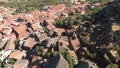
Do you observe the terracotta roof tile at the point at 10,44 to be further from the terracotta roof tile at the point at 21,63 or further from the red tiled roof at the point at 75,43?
the red tiled roof at the point at 75,43

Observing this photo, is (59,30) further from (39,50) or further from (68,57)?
(68,57)

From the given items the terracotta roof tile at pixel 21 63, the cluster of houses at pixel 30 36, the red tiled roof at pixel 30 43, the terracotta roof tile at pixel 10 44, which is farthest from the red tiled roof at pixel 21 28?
the terracotta roof tile at pixel 21 63

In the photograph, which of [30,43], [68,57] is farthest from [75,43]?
[30,43]

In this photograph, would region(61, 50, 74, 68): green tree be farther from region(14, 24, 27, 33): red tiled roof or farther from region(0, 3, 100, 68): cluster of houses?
region(14, 24, 27, 33): red tiled roof

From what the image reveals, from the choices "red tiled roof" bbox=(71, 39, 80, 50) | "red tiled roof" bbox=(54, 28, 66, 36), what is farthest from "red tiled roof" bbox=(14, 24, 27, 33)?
"red tiled roof" bbox=(71, 39, 80, 50)

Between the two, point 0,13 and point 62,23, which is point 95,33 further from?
point 0,13

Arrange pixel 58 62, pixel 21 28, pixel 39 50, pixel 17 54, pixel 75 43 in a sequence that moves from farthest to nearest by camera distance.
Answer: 1. pixel 21 28
2. pixel 17 54
3. pixel 75 43
4. pixel 39 50
5. pixel 58 62

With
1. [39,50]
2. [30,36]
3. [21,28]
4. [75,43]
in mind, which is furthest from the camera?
[21,28]

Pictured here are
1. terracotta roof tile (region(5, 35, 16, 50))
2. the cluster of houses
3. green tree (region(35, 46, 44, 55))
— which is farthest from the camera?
terracotta roof tile (region(5, 35, 16, 50))

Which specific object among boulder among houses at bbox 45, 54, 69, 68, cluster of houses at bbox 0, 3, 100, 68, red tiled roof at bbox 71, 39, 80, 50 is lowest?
cluster of houses at bbox 0, 3, 100, 68
